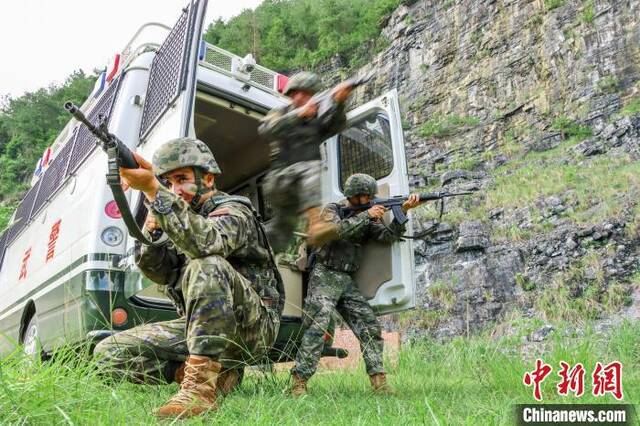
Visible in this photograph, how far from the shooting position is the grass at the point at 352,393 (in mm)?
1616

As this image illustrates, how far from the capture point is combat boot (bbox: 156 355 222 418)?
6.55 feet

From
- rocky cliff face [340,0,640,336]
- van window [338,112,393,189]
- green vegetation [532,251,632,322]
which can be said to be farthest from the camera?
rocky cliff face [340,0,640,336]

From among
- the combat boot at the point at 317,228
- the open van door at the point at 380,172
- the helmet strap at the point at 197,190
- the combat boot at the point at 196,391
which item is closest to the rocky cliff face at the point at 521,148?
the open van door at the point at 380,172

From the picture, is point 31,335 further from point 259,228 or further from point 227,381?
point 259,228

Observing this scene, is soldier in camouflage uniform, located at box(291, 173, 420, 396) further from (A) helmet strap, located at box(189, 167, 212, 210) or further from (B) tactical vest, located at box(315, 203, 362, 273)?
(A) helmet strap, located at box(189, 167, 212, 210)

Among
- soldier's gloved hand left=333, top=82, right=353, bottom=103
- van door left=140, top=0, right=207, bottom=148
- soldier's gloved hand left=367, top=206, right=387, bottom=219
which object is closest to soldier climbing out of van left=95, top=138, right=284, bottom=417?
van door left=140, top=0, right=207, bottom=148

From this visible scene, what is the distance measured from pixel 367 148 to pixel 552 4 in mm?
15902

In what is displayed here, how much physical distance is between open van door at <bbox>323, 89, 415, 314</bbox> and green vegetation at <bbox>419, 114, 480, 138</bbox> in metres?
14.2

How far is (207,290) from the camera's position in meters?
2.23

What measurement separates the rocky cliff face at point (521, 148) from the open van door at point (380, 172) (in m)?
3.54

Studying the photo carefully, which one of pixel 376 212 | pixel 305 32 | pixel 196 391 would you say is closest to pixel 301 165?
pixel 376 212

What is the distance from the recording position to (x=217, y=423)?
1878 mm

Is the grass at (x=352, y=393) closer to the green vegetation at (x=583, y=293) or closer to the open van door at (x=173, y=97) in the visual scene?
the open van door at (x=173, y=97)

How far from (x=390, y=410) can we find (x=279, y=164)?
1.56 metres
